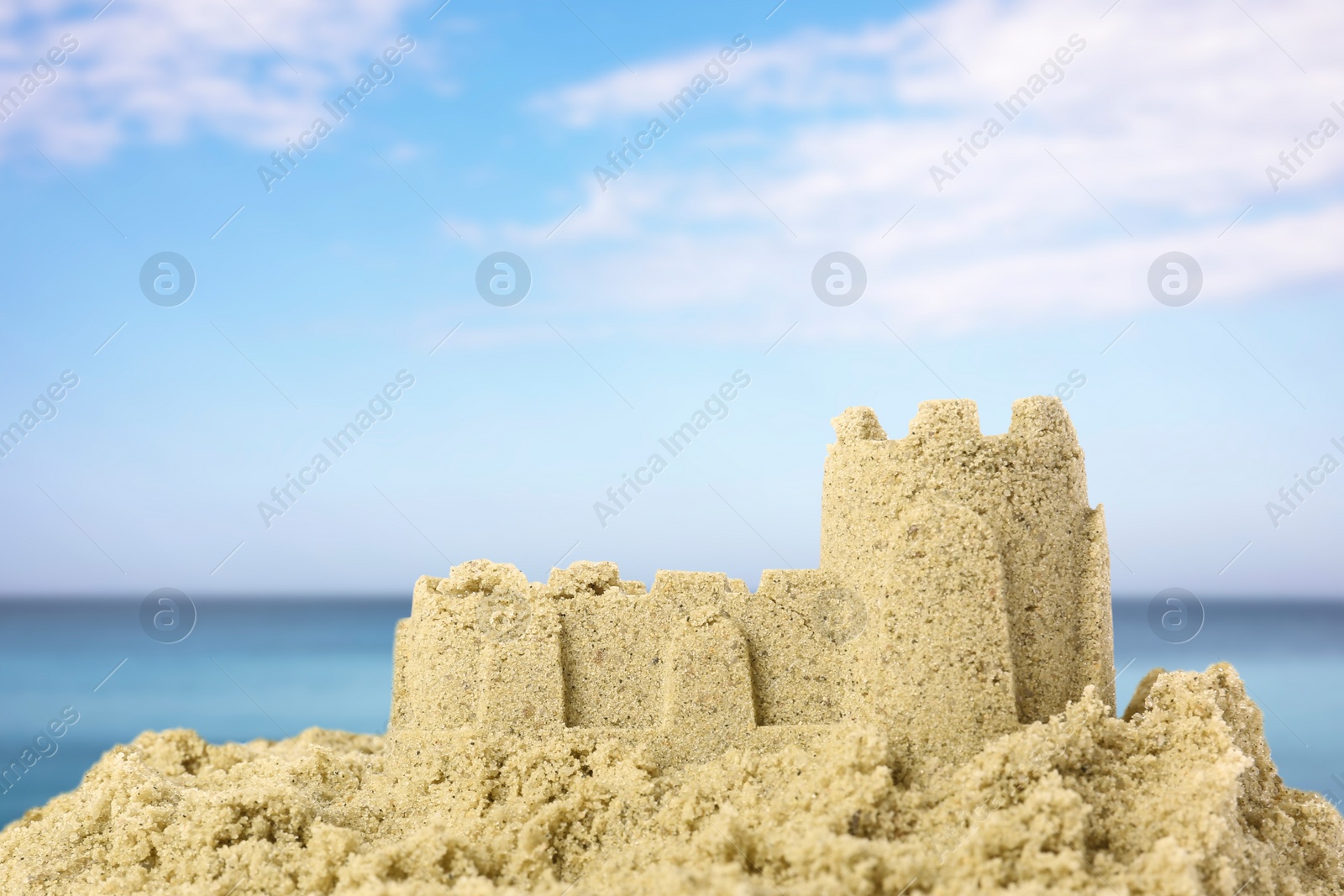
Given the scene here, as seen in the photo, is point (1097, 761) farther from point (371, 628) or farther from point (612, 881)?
point (371, 628)

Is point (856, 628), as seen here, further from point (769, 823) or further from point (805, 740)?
point (769, 823)

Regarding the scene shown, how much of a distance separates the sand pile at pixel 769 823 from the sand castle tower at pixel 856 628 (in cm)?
25

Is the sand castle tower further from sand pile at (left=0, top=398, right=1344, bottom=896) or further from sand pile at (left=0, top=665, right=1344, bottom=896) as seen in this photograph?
sand pile at (left=0, top=665, right=1344, bottom=896)

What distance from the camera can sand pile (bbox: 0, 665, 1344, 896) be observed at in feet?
15.4

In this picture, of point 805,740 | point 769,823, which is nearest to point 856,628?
point 805,740

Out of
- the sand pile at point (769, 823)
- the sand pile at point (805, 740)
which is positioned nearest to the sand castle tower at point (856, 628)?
the sand pile at point (805, 740)

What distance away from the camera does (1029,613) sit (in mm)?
6066

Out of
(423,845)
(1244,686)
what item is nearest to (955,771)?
(1244,686)

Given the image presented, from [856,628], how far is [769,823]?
149 cm

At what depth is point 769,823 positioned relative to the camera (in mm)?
5207

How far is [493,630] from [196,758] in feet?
12.0

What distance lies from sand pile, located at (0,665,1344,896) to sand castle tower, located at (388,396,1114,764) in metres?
0.25

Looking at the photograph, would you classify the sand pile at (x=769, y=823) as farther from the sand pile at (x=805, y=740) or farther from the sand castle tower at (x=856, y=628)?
the sand castle tower at (x=856, y=628)

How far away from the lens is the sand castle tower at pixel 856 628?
575 centimetres
